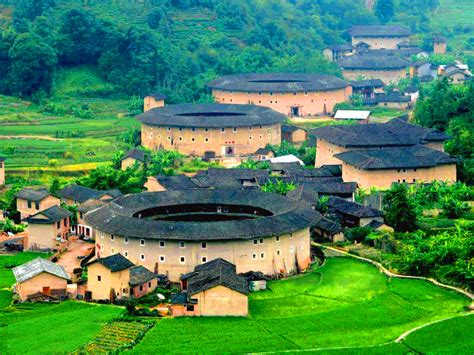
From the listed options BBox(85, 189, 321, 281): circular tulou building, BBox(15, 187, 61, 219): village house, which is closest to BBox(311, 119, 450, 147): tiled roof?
BBox(85, 189, 321, 281): circular tulou building

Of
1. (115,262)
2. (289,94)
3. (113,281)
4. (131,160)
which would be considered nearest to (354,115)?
(289,94)

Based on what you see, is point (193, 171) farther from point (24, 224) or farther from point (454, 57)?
point (454, 57)

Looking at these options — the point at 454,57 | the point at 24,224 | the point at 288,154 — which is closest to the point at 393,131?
the point at 288,154

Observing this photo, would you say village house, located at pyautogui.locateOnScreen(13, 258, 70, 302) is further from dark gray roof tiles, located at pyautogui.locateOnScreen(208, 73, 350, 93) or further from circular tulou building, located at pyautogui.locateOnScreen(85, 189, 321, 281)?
dark gray roof tiles, located at pyautogui.locateOnScreen(208, 73, 350, 93)

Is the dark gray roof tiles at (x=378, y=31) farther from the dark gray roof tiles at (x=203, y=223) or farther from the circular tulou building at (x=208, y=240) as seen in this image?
the circular tulou building at (x=208, y=240)

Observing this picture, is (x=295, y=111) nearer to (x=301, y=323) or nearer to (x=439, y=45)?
(x=439, y=45)

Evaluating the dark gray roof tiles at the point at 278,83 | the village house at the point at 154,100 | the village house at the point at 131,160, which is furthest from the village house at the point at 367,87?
the village house at the point at 131,160
